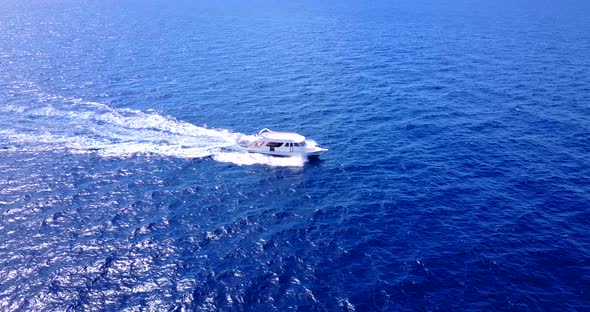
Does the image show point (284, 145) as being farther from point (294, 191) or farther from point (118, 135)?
point (118, 135)

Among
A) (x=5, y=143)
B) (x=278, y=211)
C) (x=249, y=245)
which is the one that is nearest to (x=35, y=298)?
(x=249, y=245)

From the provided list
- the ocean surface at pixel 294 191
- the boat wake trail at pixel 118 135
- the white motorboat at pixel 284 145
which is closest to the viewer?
the ocean surface at pixel 294 191

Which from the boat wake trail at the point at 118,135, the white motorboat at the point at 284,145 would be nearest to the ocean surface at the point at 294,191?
the boat wake trail at the point at 118,135

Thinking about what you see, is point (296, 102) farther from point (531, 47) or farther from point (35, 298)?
point (531, 47)

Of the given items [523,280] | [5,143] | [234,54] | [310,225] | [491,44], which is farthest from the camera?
[491,44]

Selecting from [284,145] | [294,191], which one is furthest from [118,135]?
[294,191]

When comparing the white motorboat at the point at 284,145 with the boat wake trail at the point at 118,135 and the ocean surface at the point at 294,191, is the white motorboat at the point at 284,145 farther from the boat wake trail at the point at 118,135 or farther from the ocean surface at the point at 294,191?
the ocean surface at the point at 294,191

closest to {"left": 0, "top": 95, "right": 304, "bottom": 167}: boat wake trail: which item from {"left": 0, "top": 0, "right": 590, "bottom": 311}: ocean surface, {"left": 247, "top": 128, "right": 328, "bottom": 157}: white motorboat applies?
{"left": 0, "top": 0, "right": 590, "bottom": 311}: ocean surface
